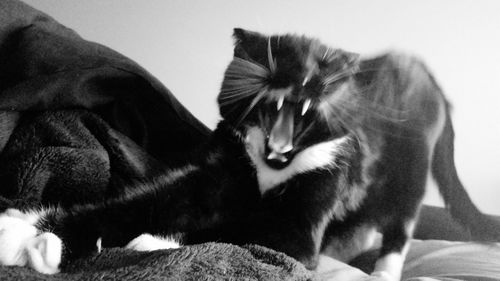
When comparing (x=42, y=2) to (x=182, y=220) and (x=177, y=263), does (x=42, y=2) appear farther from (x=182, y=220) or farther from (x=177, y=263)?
(x=177, y=263)

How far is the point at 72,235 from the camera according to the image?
1.89 ft

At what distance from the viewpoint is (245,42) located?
0.75 metres

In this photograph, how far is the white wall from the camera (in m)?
1.01

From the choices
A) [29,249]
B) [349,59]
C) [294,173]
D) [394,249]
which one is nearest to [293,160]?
[294,173]

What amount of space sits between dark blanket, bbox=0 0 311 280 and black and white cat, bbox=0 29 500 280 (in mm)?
69

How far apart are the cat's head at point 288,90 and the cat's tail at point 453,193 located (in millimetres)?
311

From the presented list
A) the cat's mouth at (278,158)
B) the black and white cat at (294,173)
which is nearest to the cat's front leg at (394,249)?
the black and white cat at (294,173)

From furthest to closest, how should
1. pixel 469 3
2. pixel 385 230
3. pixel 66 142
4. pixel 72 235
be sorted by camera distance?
1. pixel 469 3
2. pixel 385 230
3. pixel 66 142
4. pixel 72 235

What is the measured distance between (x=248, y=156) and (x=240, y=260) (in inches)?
11.8

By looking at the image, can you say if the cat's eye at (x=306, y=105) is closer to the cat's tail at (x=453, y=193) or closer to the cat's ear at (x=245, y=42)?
the cat's ear at (x=245, y=42)

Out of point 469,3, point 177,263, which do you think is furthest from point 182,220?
point 469,3

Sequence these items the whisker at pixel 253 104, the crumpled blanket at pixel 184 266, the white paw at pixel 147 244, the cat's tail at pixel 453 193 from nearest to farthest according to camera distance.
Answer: the crumpled blanket at pixel 184 266, the white paw at pixel 147 244, the whisker at pixel 253 104, the cat's tail at pixel 453 193

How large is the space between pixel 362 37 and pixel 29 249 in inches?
31.3

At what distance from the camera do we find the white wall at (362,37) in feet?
3.31
